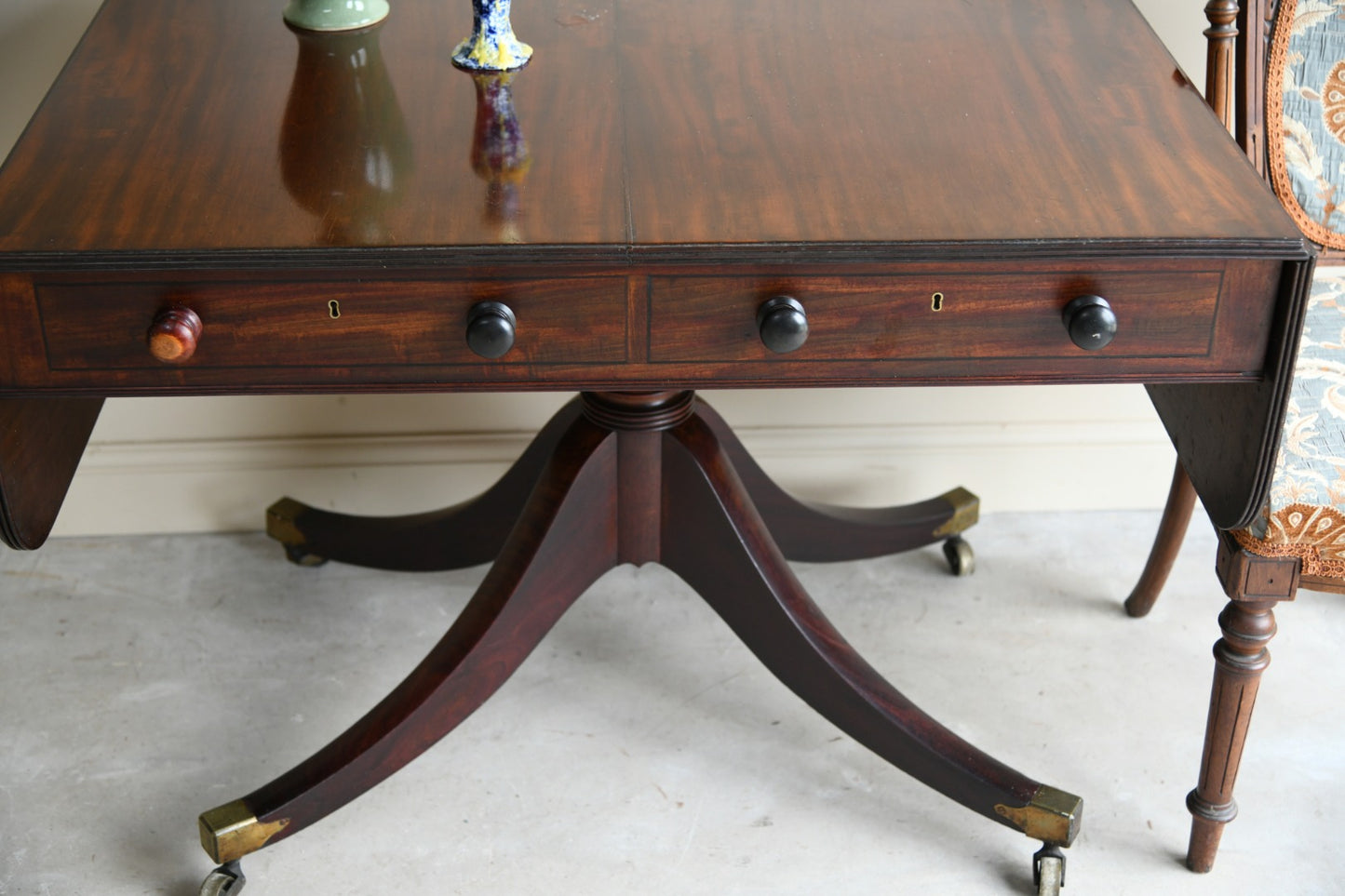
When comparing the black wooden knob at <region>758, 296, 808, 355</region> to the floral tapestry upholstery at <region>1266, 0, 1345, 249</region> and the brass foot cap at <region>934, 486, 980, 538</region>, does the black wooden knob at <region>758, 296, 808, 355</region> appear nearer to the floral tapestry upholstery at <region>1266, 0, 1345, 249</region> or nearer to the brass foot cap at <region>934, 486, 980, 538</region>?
the floral tapestry upholstery at <region>1266, 0, 1345, 249</region>

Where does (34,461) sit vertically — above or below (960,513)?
above

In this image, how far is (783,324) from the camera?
1.26 meters

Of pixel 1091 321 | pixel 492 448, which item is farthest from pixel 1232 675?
pixel 492 448

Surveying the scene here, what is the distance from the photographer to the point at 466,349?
1290 mm

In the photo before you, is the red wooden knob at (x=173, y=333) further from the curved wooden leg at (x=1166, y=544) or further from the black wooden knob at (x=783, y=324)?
the curved wooden leg at (x=1166, y=544)

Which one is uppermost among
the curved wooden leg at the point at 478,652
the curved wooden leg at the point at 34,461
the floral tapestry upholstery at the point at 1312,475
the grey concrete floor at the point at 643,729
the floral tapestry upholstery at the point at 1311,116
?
the floral tapestry upholstery at the point at 1311,116

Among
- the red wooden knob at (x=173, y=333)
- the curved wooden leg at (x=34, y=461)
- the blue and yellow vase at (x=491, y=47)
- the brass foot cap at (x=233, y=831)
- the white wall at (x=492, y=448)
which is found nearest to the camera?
the red wooden knob at (x=173, y=333)

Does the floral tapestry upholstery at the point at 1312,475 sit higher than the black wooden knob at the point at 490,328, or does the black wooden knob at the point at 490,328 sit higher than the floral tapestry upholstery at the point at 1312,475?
the black wooden knob at the point at 490,328

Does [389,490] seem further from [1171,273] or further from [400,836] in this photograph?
[1171,273]

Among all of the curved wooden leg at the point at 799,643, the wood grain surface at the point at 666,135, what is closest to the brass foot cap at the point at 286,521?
the curved wooden leg at the point at 799,643

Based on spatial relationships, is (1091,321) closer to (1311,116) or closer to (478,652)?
(1311,116)

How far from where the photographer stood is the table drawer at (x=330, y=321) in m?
1.24

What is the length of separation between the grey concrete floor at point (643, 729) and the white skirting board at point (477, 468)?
6 centimetres

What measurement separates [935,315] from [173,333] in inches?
25.2
